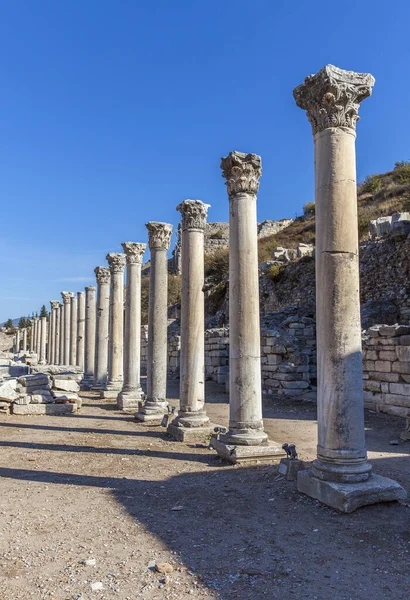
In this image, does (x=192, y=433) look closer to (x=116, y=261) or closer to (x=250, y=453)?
(x=250, y=453)

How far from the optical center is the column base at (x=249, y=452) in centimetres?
786

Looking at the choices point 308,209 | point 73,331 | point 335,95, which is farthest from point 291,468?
point 308,209

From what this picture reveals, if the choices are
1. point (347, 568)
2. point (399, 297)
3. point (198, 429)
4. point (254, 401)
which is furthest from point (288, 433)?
point (399, 297)

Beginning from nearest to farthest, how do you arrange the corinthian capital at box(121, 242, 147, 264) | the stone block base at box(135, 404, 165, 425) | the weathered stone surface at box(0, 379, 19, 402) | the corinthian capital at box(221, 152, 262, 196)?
1. the corinthian capital at box(221, 152, 262, 196)
2. the stone block base at box(135, 404, 165, 425)
3. the weathered stone surface at box(0, 379, 19, 402)
4. the corinthian capital at box(121, 242, 147, 264)

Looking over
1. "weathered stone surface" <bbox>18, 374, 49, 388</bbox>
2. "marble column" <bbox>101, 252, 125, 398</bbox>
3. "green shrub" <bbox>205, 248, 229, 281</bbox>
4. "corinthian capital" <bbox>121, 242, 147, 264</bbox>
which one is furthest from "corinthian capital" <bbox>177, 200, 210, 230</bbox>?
"green shrub" <bbox>205, 248, 229, 281</bbox>

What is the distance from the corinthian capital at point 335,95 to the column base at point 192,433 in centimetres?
606

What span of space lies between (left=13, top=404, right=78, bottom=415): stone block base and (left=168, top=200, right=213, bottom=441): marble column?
4930 millimetres

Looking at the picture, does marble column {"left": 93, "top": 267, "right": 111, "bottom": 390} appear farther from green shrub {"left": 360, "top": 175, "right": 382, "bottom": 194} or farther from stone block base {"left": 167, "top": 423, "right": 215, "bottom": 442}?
green shrub {"left": 360, "top": 175, "right": 382, "bottom": 194}

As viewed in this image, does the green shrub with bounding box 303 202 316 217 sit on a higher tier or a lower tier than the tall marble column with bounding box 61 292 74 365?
higher

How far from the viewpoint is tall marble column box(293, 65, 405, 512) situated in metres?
5.81

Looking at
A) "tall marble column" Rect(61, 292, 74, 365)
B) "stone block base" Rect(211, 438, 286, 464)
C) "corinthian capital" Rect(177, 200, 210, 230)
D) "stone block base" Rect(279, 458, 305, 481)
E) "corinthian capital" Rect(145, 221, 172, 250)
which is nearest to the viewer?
"stone block base" Rect(279, 458, 305, 481)

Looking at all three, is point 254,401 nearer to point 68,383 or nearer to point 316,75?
point 316,75

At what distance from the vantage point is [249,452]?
789 cm

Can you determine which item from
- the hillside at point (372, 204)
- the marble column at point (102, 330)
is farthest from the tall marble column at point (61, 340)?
the hillside at point (372, 204)
